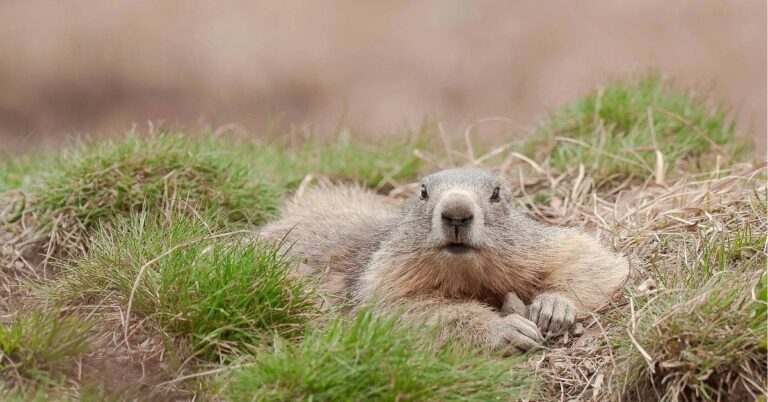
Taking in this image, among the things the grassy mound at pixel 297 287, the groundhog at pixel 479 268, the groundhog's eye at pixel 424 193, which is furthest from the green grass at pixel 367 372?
the groundhog's eye at pixel 424 193

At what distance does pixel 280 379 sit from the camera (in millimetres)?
4441

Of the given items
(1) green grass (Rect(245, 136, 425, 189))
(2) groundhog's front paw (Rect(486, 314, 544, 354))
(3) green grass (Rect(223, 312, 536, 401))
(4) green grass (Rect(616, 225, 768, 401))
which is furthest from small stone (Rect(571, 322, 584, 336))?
(1) green grass (Rect(245, 136, 425, 189))

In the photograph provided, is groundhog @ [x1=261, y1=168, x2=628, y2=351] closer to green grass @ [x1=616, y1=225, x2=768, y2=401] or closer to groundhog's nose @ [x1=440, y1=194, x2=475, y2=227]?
groundhog's nose @ [x1=440, y1=194, x2=475, y2=227]

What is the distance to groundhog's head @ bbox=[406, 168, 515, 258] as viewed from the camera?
5.45 meters

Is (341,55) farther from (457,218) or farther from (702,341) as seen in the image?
(702,341)

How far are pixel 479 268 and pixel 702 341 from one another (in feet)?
4.81

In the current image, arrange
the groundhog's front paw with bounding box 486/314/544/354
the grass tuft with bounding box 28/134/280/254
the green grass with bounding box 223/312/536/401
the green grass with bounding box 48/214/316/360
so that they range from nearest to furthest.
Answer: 1. the green grass with bounding box 223/312/536/401
2. the green grass with bounding box 48/214/316/360
3. the groundhog's front paw with bounding box 486/314/544/354
4. the grass tuft with bounding box 28/134/280/254

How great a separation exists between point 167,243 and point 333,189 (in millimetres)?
2612

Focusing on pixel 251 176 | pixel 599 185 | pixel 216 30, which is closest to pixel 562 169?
pixel 599 185

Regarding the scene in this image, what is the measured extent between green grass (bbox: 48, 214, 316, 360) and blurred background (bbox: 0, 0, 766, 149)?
7.68 meters

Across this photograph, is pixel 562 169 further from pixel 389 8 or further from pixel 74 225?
pixel 389 8

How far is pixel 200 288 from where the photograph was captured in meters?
5.17

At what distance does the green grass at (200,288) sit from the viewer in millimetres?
5105

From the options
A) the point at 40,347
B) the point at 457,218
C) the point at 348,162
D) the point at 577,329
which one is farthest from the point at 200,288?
the point at 348,162
